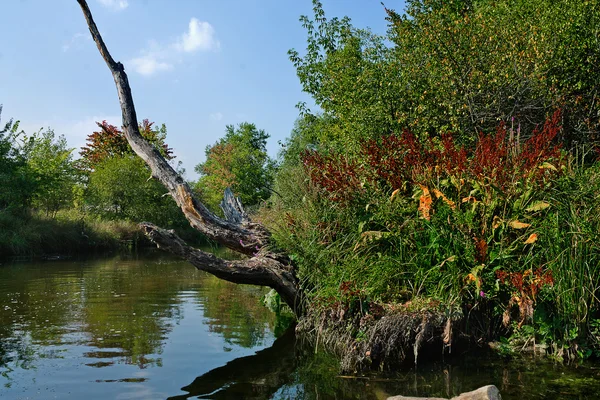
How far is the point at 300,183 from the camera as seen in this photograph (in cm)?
720

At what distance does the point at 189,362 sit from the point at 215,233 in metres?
2.29

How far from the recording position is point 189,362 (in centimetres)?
598

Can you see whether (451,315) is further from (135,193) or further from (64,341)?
(135,193)

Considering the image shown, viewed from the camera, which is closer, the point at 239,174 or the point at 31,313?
the point at 31,313

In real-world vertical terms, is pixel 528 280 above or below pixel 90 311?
above

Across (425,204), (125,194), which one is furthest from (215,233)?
(125,194)

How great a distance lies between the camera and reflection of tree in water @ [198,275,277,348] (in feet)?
24.1

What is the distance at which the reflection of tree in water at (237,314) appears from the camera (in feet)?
24.1

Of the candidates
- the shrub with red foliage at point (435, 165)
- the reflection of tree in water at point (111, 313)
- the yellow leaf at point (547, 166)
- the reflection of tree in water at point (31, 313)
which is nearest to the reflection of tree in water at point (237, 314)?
the reflection of tree in water at point (111, 313)

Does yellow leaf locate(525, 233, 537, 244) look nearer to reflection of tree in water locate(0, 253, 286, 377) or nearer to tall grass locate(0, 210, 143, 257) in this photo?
reflection of tree in water locate(0, 253, 286, 377)

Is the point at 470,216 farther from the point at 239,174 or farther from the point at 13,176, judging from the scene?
the point at 239,174

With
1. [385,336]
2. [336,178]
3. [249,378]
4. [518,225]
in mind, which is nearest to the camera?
[385,336]

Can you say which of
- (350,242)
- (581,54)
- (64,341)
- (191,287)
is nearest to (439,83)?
(581,54)

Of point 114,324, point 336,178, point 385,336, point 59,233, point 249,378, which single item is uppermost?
point 336,178
